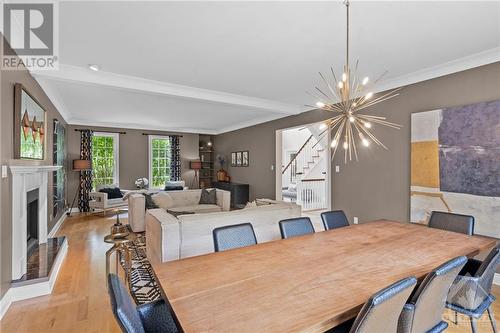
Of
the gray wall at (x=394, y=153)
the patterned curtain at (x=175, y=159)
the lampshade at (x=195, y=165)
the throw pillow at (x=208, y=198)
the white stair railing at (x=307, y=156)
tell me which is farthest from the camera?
the lampshade at (x=195, y=165)

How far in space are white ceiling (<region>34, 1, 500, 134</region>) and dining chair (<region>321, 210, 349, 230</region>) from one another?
1.83 meters

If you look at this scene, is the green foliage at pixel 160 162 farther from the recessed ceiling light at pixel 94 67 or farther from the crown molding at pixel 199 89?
the recessed ceiling light at pixel 94 67

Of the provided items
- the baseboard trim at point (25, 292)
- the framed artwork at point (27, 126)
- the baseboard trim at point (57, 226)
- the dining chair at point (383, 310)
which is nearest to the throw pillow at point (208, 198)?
the baseboard trim at point (57, 226)

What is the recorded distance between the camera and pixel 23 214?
8.87ft

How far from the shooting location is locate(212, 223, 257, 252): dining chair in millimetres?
2094

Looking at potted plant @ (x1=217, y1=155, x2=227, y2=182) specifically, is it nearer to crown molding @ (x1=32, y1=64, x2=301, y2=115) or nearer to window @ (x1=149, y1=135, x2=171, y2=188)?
window @ (x1=149, y1=135, x2=171, y2=188)

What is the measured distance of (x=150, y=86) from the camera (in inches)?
154

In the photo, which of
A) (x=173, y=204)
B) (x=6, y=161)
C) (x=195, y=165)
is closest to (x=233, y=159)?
(x=195, y=165)

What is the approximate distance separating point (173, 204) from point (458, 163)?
16.5ft

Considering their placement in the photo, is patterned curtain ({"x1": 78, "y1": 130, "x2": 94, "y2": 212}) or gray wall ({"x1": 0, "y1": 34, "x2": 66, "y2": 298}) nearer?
gray wall ({"x1": 0, "y1": 34, "x2": 66, "y2": 298})

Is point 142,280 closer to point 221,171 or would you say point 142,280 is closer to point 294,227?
point 294,227

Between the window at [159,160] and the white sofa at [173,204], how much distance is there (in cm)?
310

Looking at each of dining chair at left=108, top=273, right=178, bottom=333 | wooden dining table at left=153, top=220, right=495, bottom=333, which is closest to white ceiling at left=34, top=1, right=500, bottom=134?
wooden dining table at left=153, top=220, right=495, bottom=333

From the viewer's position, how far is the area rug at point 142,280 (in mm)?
2625
